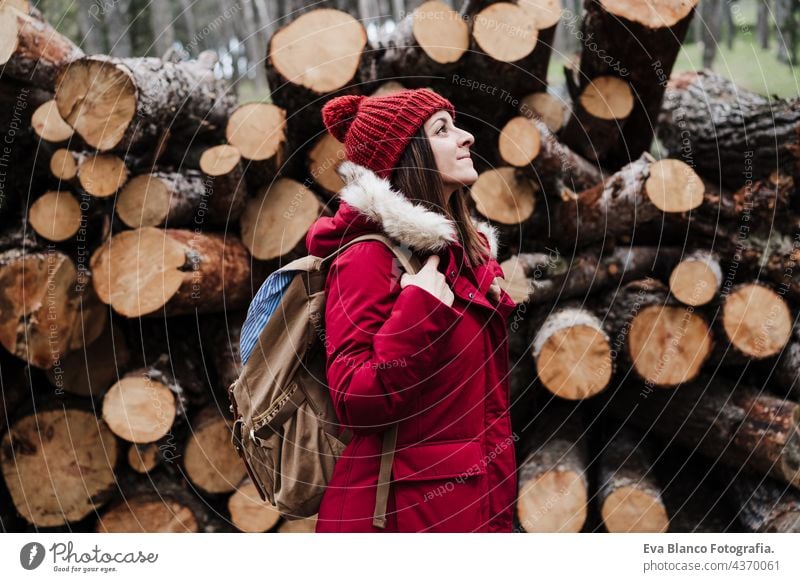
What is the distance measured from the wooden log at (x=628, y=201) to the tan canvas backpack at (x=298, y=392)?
40.8 inches

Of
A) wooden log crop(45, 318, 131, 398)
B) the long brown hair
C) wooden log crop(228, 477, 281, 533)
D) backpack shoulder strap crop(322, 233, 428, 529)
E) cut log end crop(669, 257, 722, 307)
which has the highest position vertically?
the long brown hair

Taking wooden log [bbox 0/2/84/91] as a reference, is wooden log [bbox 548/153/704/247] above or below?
below

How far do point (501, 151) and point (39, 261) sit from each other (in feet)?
4.30

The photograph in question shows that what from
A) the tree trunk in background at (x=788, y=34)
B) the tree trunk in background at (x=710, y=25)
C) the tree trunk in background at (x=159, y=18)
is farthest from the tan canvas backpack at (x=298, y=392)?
the tree trunk in background at (x=159, y=18)

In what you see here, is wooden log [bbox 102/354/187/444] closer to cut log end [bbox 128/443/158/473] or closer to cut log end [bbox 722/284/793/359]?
cut log end [bbox 128/443/158/473]

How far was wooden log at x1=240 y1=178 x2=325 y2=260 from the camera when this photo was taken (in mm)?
1994

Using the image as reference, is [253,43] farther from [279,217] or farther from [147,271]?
[147,271]

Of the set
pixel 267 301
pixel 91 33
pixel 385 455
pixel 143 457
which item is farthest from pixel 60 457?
pixel 91 33

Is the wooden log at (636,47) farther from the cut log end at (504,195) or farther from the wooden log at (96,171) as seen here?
the wooden log at (96,171)

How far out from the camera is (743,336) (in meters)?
1.96

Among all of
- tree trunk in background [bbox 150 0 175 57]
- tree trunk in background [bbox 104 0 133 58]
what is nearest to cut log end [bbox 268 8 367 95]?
tree trunk in background [bbox 104 0 133 58]

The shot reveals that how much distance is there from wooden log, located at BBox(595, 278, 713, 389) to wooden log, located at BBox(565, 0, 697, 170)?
499mm

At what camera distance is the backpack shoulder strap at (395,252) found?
3.89ft
